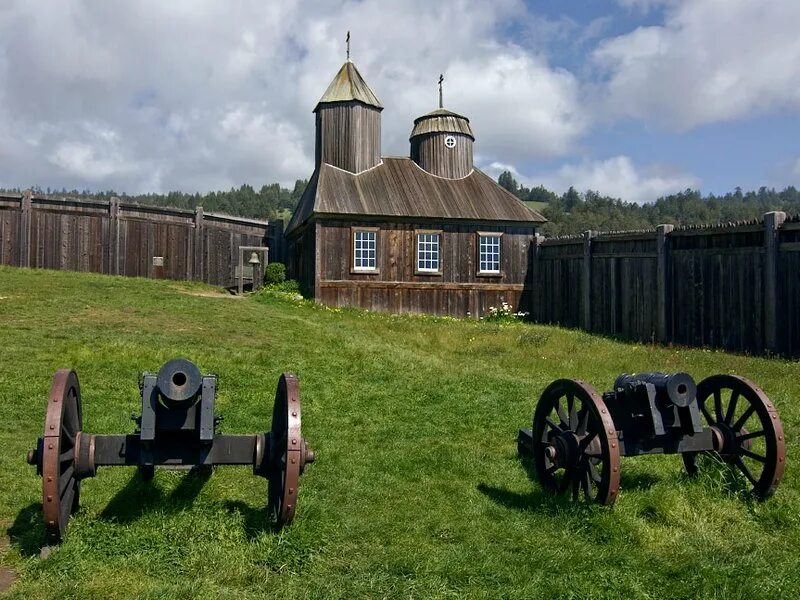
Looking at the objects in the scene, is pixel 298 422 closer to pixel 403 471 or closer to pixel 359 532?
pixel 359 532

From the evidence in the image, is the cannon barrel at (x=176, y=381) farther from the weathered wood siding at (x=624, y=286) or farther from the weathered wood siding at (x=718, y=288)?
the weathered wood siding at (x=624, y=286)

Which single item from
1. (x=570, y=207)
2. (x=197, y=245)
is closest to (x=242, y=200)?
(x=570, y=207)

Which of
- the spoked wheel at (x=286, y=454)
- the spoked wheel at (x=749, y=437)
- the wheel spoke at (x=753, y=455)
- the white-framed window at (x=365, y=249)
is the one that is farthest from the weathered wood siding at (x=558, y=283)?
the spoked wheel at (x=286, y=454)

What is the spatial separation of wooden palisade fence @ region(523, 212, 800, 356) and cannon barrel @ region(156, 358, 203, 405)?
477 inches

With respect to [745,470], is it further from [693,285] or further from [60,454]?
[693,285]

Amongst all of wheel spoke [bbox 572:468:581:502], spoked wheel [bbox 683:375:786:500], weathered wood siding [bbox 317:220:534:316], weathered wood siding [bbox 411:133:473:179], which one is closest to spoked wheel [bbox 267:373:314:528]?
wheel spoke [bbox 572:468:581:502]

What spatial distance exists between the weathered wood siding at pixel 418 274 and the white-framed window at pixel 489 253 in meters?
0.16

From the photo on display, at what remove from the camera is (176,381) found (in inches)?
189

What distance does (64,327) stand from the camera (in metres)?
13.0

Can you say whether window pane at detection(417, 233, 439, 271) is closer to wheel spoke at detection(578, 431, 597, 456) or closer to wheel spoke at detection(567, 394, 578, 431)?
wheel spoke at detection(567, 394, 578, 431)

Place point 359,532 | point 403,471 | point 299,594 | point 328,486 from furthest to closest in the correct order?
point 403,471, point 328,486, point 359,532, point 299,594

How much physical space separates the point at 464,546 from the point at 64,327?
35.4ft

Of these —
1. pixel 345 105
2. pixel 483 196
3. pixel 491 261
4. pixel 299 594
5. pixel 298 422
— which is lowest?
pixel 299 594

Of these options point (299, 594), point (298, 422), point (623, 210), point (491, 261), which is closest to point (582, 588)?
point (299, 594)
